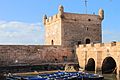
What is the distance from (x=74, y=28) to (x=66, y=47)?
2912 millimetres

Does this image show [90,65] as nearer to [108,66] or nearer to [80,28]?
[108,66]

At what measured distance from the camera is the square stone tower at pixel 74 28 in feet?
116

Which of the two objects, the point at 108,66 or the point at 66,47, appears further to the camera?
the point at 66,47

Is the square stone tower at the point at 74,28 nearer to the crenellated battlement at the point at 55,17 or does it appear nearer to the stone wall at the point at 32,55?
→ the crenellated battlement at the point at 55,17

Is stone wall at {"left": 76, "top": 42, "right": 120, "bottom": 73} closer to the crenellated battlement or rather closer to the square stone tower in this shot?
the square stone tower

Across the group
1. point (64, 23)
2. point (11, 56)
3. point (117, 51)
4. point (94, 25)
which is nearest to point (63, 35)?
point (64, 23)

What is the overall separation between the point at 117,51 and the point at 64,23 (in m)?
10.6

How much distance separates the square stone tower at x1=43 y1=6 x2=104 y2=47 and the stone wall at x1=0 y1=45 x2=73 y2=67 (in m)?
1.57

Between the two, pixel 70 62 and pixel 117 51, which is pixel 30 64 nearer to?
pixel 70 62

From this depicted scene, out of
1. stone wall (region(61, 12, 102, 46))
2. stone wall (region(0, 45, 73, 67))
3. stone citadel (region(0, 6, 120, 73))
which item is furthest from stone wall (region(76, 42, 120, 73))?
stone wall (region(61, 12, 102, 46))

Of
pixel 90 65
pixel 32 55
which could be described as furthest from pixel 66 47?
pixel 32 55

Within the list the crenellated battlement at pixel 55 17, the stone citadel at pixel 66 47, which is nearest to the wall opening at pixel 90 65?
the stone citadel at pixel 66 47

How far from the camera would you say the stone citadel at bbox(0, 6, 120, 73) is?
3025 centimetres

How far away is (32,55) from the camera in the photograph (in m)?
32.3
